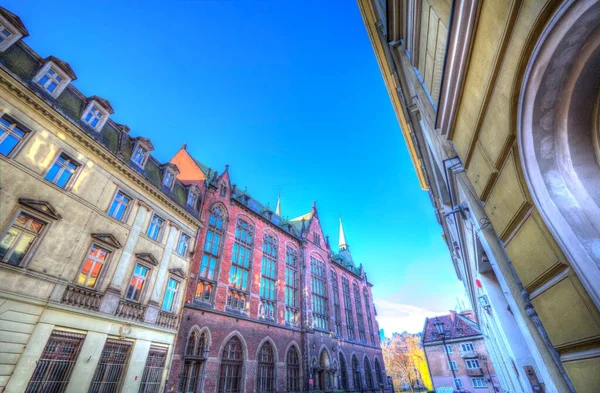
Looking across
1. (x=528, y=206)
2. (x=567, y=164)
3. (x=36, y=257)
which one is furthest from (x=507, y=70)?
(x=36, y=257)

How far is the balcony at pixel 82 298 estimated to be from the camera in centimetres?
1050

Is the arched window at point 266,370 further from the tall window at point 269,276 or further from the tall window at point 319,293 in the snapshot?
the tall window at point 319,293

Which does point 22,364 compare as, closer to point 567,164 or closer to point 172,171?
point 172,171

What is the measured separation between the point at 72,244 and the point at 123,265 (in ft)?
8.45

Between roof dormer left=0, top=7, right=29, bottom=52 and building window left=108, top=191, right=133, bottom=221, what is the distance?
708 centimetres

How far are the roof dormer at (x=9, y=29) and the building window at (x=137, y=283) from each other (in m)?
10.8

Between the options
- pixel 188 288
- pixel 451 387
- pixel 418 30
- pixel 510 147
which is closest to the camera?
pixel 510 147

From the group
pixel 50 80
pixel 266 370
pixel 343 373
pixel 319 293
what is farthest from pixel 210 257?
pixel 343 373

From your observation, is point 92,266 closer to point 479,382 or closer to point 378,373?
point 378,373

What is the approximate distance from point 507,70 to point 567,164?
118 cm

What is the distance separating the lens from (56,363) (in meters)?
9.71

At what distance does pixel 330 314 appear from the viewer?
31.7 meters

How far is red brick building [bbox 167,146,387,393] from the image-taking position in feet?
56.4

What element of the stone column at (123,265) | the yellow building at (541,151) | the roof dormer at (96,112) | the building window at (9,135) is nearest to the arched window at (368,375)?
the stone column at (123,265)
